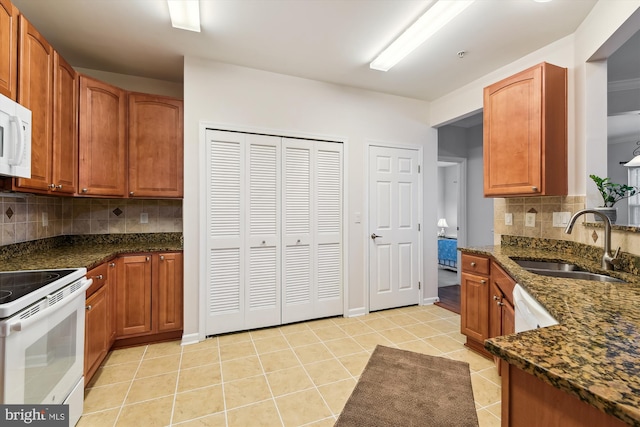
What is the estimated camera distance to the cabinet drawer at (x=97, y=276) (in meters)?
2.01

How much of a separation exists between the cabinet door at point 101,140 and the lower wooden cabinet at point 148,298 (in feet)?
2.26

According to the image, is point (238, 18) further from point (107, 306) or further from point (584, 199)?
point (584, 199)

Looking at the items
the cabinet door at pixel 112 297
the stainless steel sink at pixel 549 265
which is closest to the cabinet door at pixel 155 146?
the cabinet door at pixel 112 297

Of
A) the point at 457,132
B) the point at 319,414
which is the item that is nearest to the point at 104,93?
the point at 319,414

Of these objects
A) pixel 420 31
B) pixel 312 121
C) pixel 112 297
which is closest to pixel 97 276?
pixel 112 297

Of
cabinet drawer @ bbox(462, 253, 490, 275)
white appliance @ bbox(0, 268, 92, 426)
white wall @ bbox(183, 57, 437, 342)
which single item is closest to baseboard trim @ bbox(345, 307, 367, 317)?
white wall @ bbox(183, 57, 437, 342)

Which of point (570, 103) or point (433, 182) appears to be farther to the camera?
point (433, 182)

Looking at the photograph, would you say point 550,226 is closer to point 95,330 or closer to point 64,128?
point 95,330

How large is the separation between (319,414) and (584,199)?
2.48m

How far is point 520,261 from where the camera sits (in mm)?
2281

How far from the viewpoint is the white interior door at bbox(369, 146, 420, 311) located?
3.54m

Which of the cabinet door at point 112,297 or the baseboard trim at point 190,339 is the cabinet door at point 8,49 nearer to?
the cabinet door at point 112,297

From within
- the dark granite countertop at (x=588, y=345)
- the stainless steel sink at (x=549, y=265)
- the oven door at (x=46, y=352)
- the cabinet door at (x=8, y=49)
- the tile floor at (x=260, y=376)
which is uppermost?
the cabinet door at (x=8, y=49)

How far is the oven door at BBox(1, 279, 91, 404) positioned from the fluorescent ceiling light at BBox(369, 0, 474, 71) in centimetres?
285
